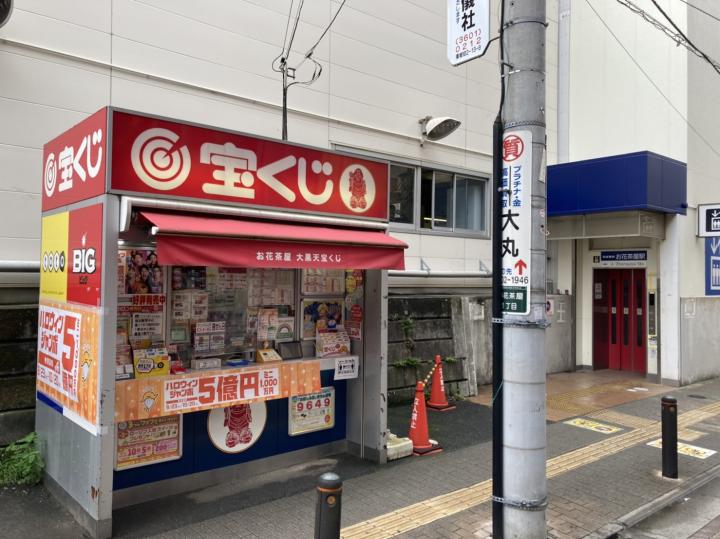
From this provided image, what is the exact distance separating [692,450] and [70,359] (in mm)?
7755

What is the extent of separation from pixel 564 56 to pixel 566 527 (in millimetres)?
11684

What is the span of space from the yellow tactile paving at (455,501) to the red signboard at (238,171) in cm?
319

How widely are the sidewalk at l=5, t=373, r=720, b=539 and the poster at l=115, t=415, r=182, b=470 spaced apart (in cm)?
43

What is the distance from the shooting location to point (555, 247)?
13438 mm

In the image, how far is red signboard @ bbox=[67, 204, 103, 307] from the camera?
467 cm

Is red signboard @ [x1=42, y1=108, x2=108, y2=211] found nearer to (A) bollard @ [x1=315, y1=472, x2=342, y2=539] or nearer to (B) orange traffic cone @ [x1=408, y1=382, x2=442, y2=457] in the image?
(A) bollard @ [x1=315, y1=472, x2=342, y2=539]

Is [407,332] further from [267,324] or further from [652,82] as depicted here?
[652,82]

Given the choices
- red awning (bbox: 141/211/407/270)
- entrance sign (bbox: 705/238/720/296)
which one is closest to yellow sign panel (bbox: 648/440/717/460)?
red awning (bbox: 141/211/407/270)

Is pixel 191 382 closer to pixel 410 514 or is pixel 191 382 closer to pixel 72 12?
pixel 410 514

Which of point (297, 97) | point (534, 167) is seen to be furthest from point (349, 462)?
point (297, 97)

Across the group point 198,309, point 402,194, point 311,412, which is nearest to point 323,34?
point 402,194

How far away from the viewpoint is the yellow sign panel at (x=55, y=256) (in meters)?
5.33

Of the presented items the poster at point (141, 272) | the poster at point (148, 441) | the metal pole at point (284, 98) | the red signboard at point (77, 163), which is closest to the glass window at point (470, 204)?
the metal pole at point (284, 98)

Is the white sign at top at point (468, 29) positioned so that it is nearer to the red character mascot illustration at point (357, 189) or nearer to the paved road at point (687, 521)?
the red character mascot illustration at point (357, 189)
